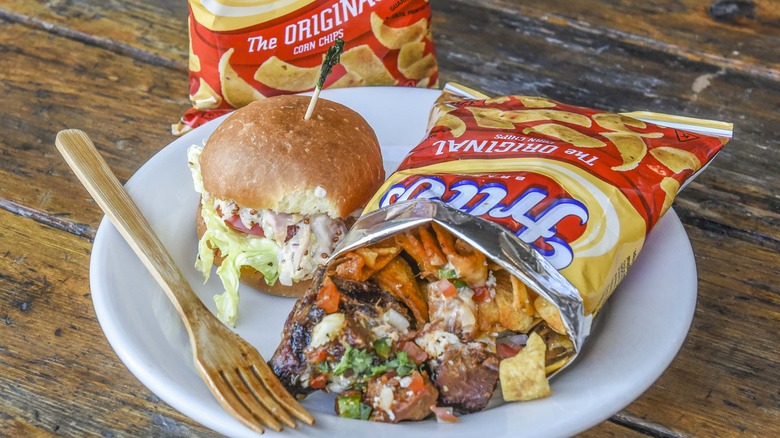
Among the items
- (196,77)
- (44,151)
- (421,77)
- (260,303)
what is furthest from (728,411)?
(44,151)

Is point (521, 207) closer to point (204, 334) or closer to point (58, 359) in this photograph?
point (204, 334)

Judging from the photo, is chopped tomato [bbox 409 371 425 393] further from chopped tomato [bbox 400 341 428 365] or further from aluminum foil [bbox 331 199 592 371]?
aluminum foil [bbox 331 199 592 371]

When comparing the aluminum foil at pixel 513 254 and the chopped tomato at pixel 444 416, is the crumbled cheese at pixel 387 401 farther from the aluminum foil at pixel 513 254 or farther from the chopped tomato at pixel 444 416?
the aluminum foil at pixel 513 254

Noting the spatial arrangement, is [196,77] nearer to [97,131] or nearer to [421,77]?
[97,131]

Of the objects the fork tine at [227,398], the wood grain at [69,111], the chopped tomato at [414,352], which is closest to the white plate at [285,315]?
the fork tine at [227,398]

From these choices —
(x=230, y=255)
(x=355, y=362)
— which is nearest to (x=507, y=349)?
(x=355, y=362)

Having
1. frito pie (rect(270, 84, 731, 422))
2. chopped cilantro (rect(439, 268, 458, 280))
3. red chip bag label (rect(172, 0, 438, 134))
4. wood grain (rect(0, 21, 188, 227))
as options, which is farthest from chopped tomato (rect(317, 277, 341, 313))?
red chip bag label (rect(172, 0, 438, 134))
